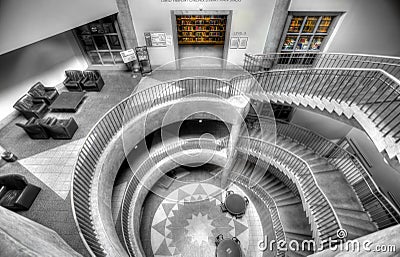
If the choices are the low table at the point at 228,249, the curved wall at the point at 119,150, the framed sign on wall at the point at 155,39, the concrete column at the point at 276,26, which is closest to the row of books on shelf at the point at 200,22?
the framed sign on wall at the point at 155,39

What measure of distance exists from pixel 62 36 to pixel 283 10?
10.8m

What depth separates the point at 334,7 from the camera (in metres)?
8.11

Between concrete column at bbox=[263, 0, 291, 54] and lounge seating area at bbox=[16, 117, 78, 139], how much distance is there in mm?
9708

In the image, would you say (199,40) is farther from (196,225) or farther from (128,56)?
(196,225)

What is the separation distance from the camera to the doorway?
31.3 feet

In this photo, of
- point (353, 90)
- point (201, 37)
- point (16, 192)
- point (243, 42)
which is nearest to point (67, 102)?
point (16, 192)

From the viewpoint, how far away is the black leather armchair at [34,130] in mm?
6695

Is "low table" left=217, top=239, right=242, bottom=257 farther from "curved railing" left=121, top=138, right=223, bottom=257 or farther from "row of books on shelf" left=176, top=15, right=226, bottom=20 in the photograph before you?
"row of books on shelf" left=176, top=15, right=226, bottom=20

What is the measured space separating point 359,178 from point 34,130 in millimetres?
12272

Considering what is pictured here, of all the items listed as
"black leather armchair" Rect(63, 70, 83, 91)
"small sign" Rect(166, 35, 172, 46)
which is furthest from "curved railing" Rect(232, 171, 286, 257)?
"black leather armchair" Rect(63, 70, 83, 91)

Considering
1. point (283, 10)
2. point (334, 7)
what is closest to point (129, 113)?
point (283, 10)

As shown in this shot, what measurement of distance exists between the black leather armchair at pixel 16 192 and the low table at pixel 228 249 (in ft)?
25.4

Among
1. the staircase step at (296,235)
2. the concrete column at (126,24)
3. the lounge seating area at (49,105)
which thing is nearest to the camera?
the lounge seating area at (49,105)

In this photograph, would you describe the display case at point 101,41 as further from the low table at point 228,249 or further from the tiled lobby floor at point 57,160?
the low table at point 228,249
